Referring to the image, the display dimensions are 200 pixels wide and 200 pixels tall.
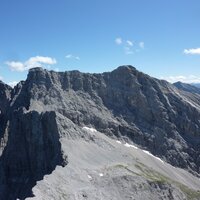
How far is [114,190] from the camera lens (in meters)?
115

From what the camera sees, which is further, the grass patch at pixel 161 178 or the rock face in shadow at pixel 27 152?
the rock face in shadow at pixel 27 152

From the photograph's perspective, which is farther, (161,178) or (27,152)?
(27,152)

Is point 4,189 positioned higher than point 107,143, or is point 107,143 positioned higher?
point 107,143

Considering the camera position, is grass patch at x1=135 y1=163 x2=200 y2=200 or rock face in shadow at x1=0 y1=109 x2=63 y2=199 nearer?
grass patch at x1=135 y1=163 x2=200 y2=200

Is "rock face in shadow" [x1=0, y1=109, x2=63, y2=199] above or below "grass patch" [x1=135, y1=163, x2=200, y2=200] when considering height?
above

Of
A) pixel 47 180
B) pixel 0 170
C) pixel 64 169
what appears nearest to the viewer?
pixel 47 180

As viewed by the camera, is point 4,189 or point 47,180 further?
Result: point 4,189

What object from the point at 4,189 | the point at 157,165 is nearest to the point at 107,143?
the point at 157,165

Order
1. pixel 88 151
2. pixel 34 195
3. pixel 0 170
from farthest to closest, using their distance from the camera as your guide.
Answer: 1. pixel 0 170
2. pixel 88 151
3. pixel 34 195

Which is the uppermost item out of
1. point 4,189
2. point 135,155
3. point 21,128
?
point 21,128

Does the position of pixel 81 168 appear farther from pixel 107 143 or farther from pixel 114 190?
pixel 107 143

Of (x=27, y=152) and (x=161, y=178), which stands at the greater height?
(x=27, y=152)

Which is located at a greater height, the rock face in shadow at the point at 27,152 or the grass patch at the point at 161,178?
the rock face in shadow at the point at 27,152

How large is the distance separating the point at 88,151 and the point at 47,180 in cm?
5144
